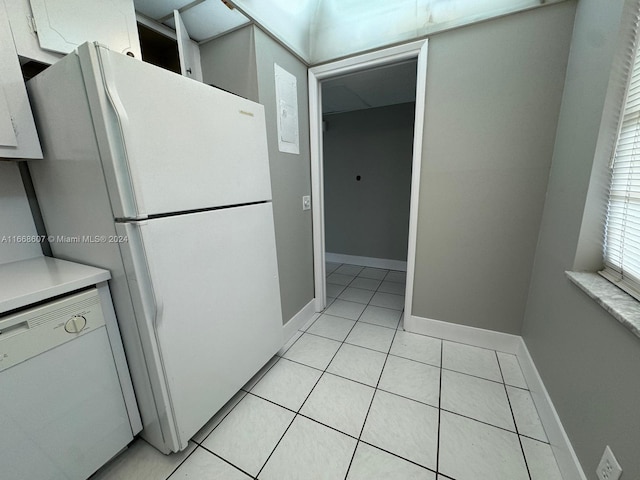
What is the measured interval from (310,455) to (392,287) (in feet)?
7.06

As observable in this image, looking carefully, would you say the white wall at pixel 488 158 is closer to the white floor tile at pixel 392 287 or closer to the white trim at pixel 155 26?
the white floor tile at pixel 392 287

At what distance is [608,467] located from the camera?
0.82 m

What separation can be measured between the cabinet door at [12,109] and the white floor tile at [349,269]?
313cm

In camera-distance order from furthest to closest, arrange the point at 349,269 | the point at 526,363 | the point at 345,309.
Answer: the point at 349,269 < the point at 345,309 < the point at 526,363

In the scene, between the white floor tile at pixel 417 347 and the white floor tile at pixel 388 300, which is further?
the white floor tile at pixel 388 300

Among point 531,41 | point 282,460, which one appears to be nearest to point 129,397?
point 282,460

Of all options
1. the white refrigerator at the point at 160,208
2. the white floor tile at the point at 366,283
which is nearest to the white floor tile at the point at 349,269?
the white floor tile at the point at 366,283

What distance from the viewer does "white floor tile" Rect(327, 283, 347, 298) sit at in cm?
291

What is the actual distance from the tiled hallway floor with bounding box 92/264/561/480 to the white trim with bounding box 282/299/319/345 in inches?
5.2

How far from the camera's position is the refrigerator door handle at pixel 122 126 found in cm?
78

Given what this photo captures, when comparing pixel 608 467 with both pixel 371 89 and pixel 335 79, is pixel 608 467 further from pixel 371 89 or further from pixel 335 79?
pixel 371 89

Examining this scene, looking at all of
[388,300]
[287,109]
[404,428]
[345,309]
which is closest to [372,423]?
[404,428]

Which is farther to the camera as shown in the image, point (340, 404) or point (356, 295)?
point (356, 295)

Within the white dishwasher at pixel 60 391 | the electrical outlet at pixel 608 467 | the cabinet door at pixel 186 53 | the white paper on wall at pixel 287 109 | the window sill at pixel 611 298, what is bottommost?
the electrical outlet at pixel 608 467
